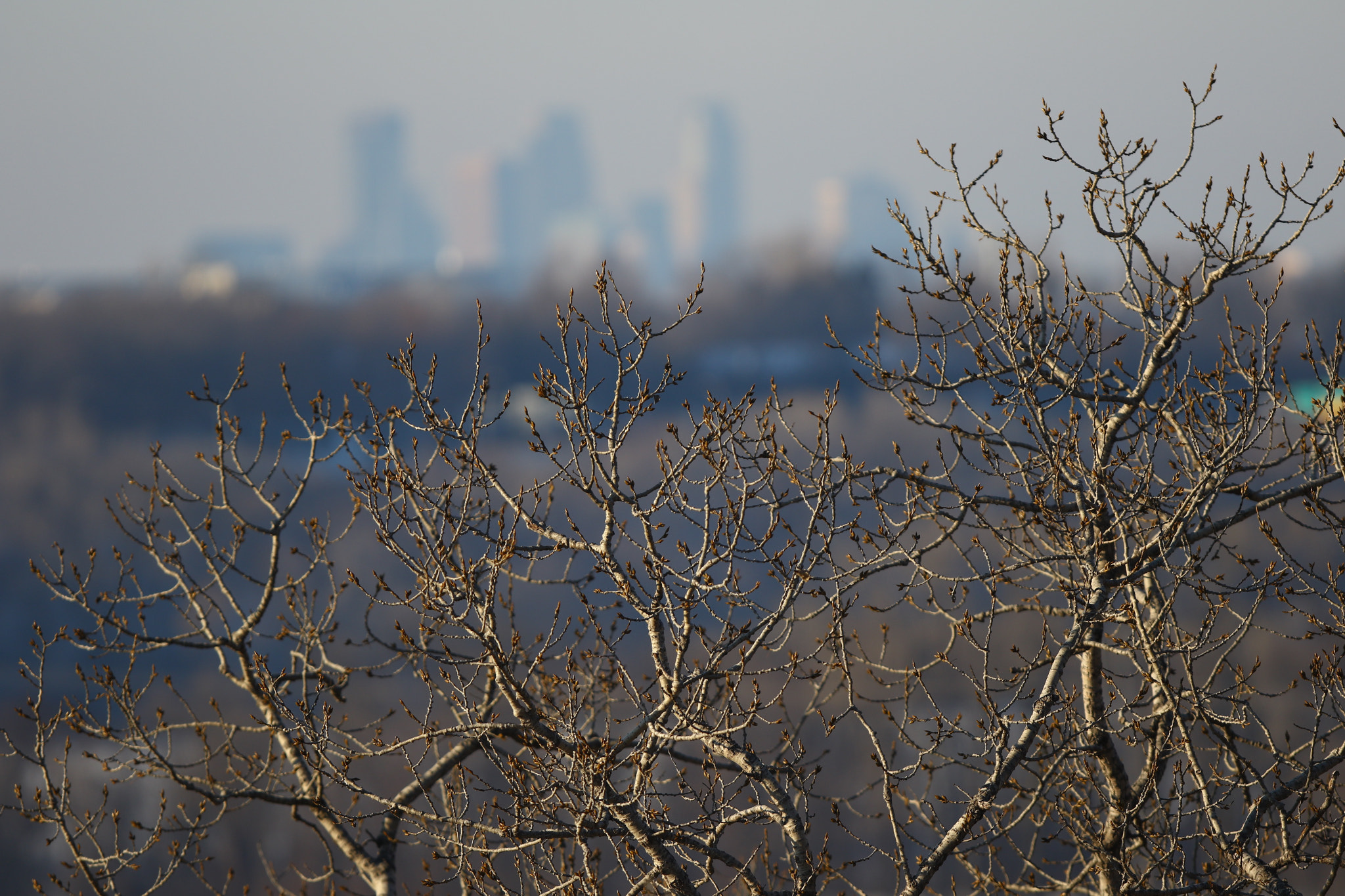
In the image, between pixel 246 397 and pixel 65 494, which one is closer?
pixel 65 494

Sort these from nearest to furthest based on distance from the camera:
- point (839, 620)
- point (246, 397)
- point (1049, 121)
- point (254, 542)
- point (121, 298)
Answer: point (839, 620)
point (1049, 121)
point (254, 542)
point (246, 397)
point (121, 298)

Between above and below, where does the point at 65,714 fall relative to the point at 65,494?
below

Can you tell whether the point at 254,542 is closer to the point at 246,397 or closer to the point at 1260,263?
the point at 246,397

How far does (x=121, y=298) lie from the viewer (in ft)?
316

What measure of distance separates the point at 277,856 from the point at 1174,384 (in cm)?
3740

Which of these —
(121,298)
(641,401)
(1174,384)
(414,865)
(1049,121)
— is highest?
(121,298)

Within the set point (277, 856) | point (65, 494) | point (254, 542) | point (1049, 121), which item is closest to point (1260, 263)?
point (1049, 121)

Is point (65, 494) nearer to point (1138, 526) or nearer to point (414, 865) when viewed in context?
point (414, 865)

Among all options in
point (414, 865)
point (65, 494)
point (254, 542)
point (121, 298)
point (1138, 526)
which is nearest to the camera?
point (1138, 526)

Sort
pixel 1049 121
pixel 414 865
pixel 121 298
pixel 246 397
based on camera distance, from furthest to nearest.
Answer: pixel 121 298
pixel 246 397
pixel 414 865
pixel 1049 121

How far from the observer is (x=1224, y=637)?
6238 mm

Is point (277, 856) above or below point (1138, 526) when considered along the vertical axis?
above

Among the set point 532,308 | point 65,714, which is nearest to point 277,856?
point 65,714

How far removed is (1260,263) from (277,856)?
125 ft
